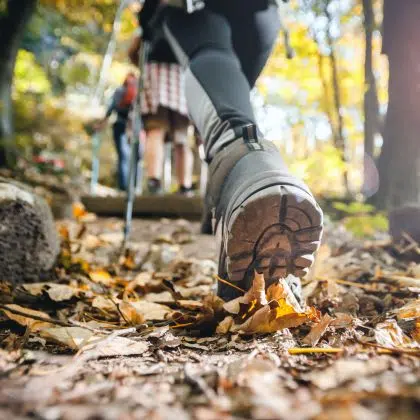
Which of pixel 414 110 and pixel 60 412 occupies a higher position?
pixel 414 110

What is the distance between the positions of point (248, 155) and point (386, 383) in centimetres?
69

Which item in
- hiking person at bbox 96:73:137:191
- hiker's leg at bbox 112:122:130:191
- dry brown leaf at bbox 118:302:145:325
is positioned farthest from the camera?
hiker's leg at bbox 112:122:130:191

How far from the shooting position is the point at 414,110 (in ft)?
16.3

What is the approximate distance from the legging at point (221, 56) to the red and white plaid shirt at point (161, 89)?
1795 millimetres

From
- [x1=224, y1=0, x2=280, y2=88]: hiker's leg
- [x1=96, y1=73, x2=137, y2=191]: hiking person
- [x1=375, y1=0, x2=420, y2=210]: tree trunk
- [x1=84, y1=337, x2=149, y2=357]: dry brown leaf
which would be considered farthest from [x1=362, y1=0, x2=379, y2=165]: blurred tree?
[x1=84, y1=337, x2=149, y2=357]: dry brown leaf

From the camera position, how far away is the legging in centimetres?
120

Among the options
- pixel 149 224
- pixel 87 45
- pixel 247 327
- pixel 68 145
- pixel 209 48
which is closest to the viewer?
pixel 247 327

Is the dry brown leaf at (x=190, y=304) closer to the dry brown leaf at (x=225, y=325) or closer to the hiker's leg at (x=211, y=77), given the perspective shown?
the dry brown leaf at (x=225, y=325)

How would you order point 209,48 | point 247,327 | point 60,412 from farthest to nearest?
point 209,48, point 247,327, point 60,412

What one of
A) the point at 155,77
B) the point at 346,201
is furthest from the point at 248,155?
the point at 346,201

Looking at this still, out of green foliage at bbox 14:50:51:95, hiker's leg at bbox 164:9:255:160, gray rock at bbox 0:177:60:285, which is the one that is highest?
green foliage at bbox 14:50:51:95

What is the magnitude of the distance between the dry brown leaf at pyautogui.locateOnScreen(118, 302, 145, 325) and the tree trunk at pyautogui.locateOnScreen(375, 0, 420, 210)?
3962 mm

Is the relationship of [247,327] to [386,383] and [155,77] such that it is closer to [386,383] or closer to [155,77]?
[386,383]

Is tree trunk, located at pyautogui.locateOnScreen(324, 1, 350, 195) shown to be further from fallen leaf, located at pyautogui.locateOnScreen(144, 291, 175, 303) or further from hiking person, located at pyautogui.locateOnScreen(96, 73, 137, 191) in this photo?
fallen leaf, located at pyautogui.locateOnScreen(144, 291, 175, 303)
